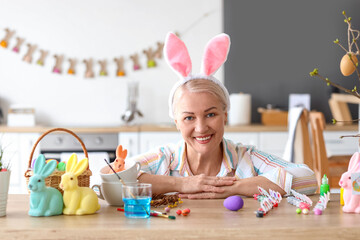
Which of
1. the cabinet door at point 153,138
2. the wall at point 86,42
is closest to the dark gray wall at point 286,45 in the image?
the wall at point 86,42

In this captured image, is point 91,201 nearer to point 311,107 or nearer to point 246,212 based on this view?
point 246,212

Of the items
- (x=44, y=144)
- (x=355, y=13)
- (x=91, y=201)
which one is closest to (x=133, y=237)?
(x=91, y=201)

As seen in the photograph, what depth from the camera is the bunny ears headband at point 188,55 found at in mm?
1884

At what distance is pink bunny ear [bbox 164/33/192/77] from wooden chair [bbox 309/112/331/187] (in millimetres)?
1665

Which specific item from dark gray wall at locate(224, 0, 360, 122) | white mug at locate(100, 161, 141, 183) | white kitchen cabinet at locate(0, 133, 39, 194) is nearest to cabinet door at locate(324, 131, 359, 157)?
dark gray wall at locate(224, 0, 360, 122)

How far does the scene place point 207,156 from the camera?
206 cm

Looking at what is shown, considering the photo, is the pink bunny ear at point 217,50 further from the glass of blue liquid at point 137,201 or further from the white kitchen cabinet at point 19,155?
the white kitchen cabinet at point 19,155

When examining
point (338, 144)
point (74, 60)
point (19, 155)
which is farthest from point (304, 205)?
point (74, 60)

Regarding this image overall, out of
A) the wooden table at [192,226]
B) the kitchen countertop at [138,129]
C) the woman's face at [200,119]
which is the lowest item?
the kitchen countertop at [138,129]

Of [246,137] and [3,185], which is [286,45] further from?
[3,185]

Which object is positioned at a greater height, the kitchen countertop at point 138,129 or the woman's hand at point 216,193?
the woman's hand at point 216,193

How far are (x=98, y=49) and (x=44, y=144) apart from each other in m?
1.05

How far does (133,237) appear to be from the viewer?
4.24ft

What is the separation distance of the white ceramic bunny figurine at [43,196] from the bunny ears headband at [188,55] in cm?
65
